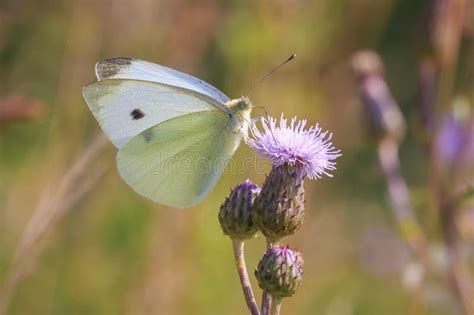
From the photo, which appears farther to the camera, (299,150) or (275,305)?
(299,150)

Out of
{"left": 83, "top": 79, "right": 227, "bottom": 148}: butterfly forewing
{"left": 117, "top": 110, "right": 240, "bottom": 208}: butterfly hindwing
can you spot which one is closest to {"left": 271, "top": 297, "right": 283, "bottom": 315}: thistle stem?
{"left": 117, "top": 110, "right": 240, "bottom": 208}: butterfly hindwing

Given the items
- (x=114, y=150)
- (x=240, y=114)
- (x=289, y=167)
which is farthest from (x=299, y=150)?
(x=114, y=150)

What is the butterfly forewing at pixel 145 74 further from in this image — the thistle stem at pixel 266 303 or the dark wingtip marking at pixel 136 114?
the thistle stem at pixel 266 303

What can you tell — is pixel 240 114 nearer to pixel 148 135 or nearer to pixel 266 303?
pixel 148 135

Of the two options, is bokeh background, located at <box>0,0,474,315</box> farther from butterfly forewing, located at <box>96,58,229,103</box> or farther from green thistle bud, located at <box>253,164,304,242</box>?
green thistle bud, located at <box>253,164,304,242</box>

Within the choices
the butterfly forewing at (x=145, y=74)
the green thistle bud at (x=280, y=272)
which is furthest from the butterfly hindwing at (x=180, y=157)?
the green thistle bud at (x=280, y=272)
